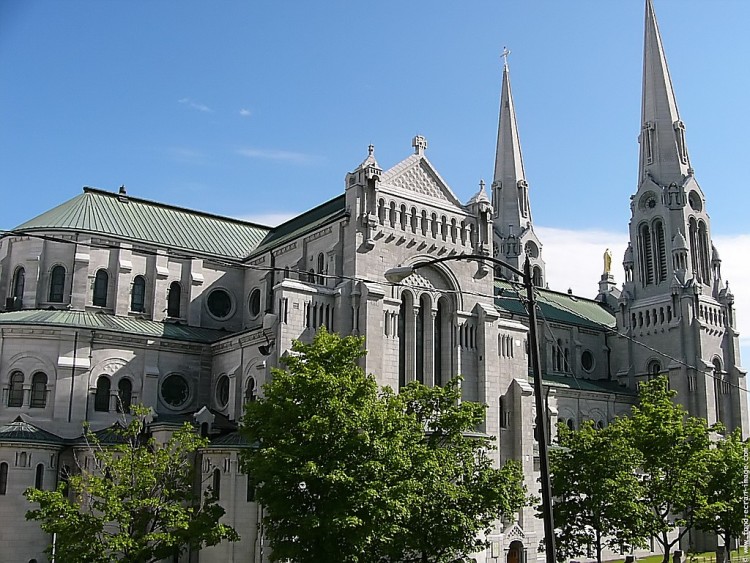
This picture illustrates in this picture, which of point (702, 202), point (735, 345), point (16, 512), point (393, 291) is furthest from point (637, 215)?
point (16, 512)

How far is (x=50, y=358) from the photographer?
54.9 m

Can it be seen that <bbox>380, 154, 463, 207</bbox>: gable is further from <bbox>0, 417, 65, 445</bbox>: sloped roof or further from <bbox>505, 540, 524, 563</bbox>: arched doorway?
<bbox>0, 417, 65, 445</bbox>: sloped roof

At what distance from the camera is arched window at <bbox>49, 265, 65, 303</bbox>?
60.1m

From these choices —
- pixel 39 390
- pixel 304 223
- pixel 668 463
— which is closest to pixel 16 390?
pixel 39 390

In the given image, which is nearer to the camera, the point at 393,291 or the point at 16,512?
the point at 16,512

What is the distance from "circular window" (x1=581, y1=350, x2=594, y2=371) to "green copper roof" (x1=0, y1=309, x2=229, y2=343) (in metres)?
41.7

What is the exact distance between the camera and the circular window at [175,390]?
192 feet

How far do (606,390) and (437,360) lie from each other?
1231 inches

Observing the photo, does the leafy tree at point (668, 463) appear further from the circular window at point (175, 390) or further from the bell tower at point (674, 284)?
the bell tower at point (674, 284)

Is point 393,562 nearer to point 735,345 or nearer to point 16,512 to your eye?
point 16,512

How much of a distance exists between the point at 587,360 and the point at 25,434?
57980mm

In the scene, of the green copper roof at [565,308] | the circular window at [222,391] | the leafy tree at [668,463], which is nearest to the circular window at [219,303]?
the circular window at [222,391]

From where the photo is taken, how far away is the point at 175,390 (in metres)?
58.9

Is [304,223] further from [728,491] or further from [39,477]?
[728,491]
